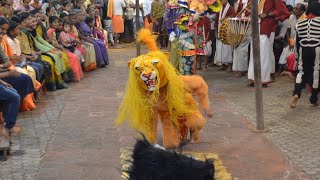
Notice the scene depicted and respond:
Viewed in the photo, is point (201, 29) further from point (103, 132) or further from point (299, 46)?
point (103, 132)

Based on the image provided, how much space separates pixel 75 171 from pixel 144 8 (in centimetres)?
1313

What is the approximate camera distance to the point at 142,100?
5.25 meters

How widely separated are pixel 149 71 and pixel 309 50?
10.9ft

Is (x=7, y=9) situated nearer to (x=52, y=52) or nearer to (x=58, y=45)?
(x=58, y=45)

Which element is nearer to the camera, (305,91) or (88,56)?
(305,91)

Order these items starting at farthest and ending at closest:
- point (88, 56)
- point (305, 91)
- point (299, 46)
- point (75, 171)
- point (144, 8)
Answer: point (144, 8), point (88, 56), point (305, 91), point (299, 46), point (75, 171)

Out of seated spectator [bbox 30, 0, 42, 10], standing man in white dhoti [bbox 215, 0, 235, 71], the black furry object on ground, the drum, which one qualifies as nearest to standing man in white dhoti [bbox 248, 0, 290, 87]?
the drum

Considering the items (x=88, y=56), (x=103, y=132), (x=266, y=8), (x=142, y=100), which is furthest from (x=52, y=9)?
(x=142, y=100)

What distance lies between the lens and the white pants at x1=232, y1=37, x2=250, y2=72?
10.2 meters

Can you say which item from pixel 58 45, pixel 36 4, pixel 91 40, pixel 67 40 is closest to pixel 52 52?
pixel 58 45

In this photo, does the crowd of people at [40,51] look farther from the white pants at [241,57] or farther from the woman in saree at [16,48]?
the white pants at [241,57]

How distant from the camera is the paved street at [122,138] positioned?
16.6 feet

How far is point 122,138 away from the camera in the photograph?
6.20 meters

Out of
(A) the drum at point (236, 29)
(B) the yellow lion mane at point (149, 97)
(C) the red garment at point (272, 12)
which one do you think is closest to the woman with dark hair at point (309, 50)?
(A) the drum at point (236, 29)
